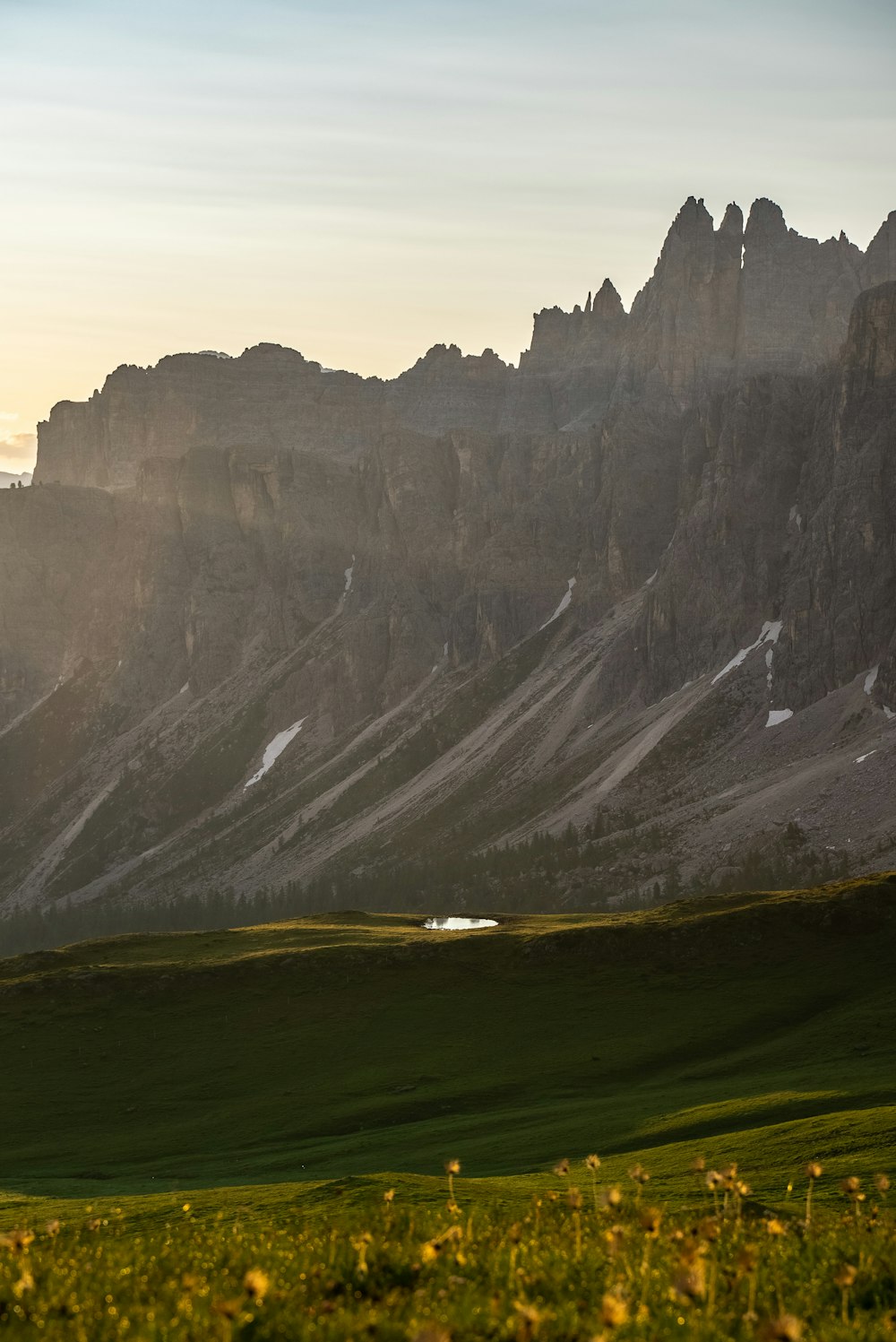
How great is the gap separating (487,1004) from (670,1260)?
78.0m

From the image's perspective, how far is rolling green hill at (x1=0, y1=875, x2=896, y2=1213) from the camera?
59.9 metres

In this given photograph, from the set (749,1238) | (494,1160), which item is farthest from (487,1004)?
(749,1238)

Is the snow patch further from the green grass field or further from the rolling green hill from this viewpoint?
the rolling green hill

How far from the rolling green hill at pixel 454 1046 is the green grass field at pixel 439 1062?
217 millimetres

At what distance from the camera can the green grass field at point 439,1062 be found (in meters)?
47.2

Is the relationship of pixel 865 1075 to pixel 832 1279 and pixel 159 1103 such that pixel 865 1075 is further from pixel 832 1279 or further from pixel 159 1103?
pixel 832 1279

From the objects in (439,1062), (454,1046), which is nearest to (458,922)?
(454,1046)

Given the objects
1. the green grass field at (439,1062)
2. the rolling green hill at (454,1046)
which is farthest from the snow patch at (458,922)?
the rolling green hill at (454,1046)

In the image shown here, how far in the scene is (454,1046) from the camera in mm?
86000

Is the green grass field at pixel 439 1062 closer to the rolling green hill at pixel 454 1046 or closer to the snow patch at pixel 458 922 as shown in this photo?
the rolling green hill at pixel 454 1046

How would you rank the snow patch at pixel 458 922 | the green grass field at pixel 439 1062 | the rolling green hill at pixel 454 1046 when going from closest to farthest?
the green grass field at pixel 439 1062 → the rolling green hill at pixel 454 1046 → the snow patch at pixel 458 922

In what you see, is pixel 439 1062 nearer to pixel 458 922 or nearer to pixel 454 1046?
pixel 454 1046

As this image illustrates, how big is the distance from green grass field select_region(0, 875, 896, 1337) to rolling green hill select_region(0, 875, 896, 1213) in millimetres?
217

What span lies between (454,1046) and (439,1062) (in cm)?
318
